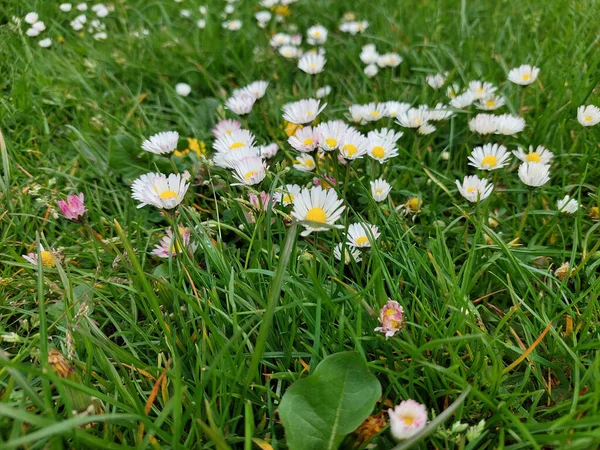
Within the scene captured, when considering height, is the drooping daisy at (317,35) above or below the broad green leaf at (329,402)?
above

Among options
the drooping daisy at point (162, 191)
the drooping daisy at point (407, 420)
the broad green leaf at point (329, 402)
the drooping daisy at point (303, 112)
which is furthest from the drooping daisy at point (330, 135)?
the drooping daisy at point (407, 420)

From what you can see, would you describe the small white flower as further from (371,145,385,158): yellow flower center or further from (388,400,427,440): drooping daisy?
(388,400,427,440): drooping daisy

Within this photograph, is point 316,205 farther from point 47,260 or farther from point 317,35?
point 317,35

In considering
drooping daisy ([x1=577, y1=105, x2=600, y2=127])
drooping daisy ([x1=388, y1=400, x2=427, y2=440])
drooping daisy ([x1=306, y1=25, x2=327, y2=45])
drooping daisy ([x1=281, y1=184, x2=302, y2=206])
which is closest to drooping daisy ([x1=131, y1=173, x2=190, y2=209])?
drooping daisy ([x1=281, y1=184, x2=302, y2=206])

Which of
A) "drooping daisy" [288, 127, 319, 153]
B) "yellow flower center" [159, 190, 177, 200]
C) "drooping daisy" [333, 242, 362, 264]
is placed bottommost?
"drooping daisy" [333, 242, 362, 264]

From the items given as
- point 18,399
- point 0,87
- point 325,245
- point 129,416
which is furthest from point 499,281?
point 0,87

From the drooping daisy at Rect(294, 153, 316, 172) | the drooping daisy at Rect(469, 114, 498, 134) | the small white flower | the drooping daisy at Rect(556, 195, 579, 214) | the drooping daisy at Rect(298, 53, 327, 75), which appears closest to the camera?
the drooping daisy at Rect(556, 195, 579, 214)

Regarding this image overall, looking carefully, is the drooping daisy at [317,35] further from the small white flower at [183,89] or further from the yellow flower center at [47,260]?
the yellow flower center at [47,260]
